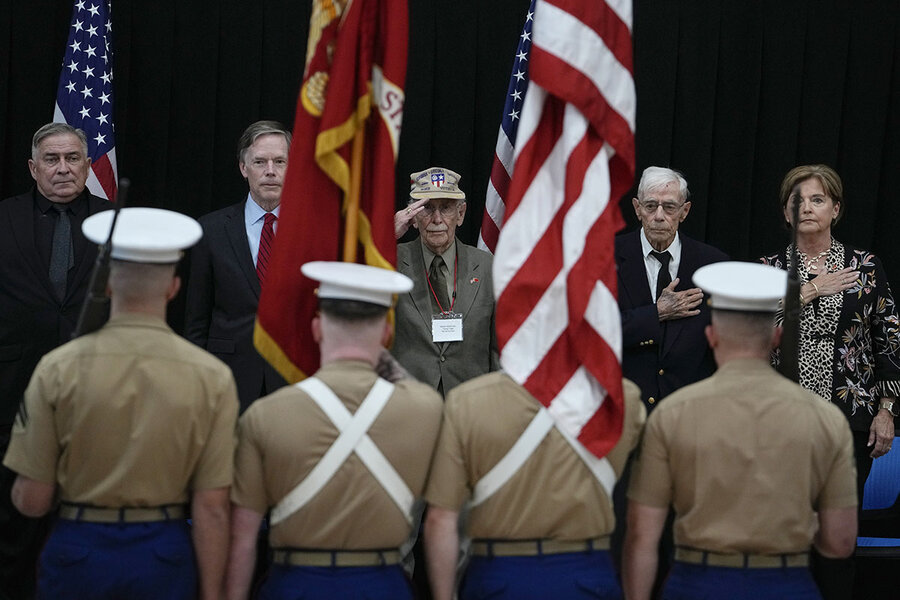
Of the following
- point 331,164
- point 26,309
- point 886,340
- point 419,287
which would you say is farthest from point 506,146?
point 26,309

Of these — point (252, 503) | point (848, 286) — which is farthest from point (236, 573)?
point (848, 286)

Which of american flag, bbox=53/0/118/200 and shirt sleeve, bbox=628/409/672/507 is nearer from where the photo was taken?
shirt sleeve, bbox=628/409/672/507

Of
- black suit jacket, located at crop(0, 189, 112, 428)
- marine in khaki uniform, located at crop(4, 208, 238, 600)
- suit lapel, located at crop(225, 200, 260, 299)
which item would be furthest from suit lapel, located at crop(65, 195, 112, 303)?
marine in khaki uniform, located at crop(4, 208, 238, 600)

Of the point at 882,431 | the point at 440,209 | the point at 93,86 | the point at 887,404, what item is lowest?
the point at 882,431

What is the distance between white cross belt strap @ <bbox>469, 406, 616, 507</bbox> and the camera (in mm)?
2590

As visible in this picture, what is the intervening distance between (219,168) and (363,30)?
2595mm

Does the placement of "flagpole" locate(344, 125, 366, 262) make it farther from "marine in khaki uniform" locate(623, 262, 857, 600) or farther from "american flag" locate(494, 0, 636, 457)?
"marine in khaki uniform" locate(623, 262, 857, 600)

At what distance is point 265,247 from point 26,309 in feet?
3.20

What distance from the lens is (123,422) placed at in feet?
8.14

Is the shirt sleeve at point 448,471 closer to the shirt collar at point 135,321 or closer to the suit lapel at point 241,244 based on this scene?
the shirt collar at point 135,321

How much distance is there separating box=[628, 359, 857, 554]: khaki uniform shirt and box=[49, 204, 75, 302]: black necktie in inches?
104

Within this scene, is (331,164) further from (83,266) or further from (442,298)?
(83,266)

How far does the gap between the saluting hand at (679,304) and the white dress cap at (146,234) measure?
2149 mm

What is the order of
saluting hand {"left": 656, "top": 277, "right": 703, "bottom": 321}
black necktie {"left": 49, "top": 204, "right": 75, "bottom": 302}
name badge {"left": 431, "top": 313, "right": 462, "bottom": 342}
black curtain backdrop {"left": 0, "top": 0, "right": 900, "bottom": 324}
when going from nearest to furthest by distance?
name badge {"left": 431, "top": 313, "right": 462, "bottom": 342} < saluting hand {"left": 656, "top": 277, "right": 703, "bottom": 321} < black necktie {"left": 49, "top": 204, "right": 75, "bottom": 302} < black curtain backdrop {"left": 0, "top": 0, "right": 900, "bottom": 324}
